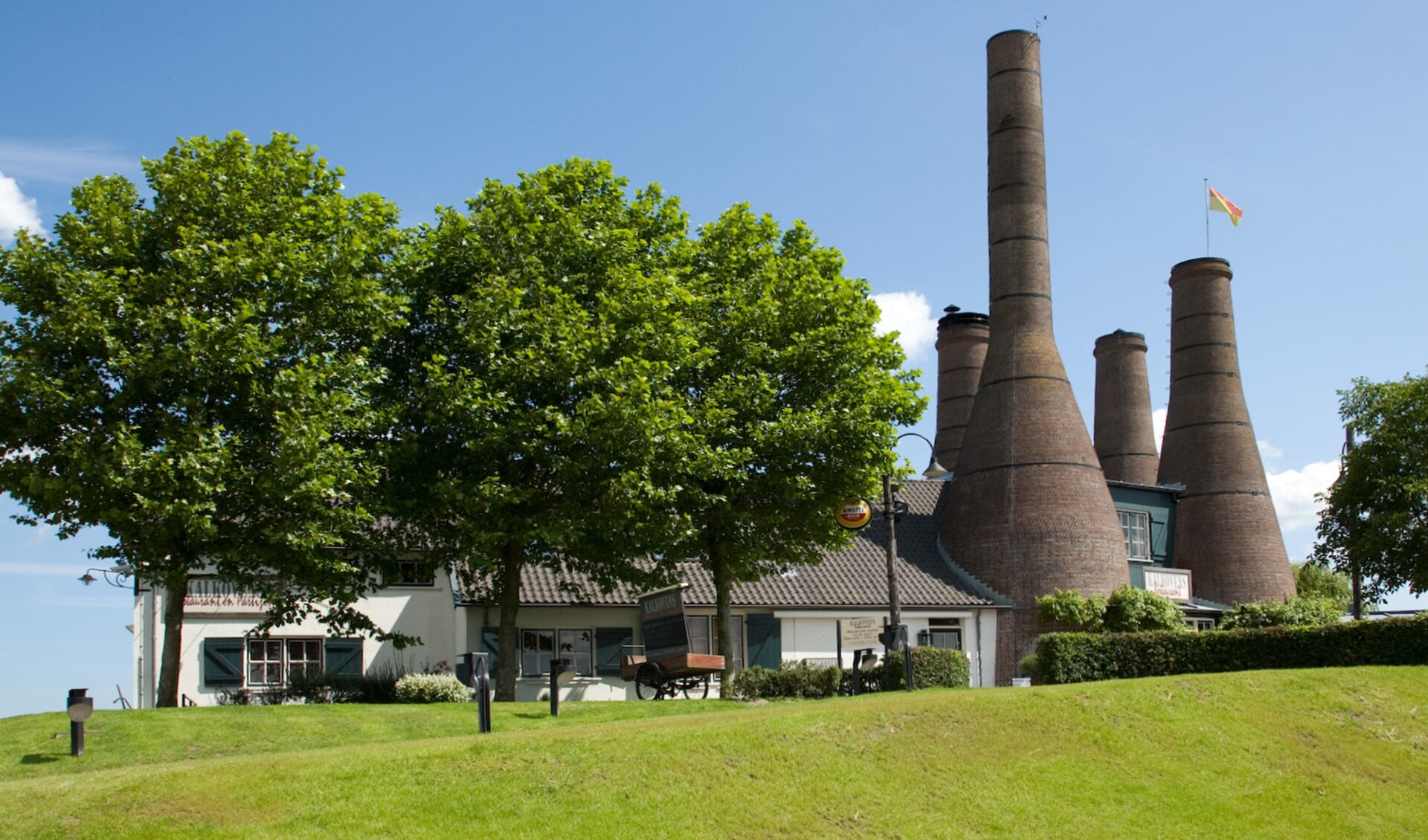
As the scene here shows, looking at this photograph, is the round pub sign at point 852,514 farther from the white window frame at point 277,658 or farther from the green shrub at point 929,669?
the white window frame at point 277,658

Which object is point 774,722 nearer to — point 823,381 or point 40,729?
point 40,729

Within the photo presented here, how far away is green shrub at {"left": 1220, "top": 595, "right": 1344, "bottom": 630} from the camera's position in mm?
35375

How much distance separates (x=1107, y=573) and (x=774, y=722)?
23557 millimetres

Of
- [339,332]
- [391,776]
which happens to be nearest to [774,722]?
[391,776]

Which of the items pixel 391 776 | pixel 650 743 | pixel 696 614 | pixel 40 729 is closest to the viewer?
pixel 391 776

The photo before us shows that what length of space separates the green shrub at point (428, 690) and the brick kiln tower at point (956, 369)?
30.7 meters

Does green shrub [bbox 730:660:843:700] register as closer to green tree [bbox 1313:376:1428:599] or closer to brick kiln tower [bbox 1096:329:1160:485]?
green tree [bbox 1313:376:1428:599]

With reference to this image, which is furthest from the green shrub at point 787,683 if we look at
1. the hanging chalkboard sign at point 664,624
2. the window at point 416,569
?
the window at point 416,569

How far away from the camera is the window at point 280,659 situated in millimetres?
30609

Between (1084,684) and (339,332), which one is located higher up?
(339,332)

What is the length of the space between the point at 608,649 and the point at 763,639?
422 cm

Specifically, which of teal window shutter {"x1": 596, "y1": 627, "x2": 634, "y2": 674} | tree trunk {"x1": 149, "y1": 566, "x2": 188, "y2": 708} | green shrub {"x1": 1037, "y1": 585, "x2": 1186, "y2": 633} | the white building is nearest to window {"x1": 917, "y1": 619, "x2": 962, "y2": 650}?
the white building

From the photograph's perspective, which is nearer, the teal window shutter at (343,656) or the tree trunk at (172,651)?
the tree trunk at (172,651)

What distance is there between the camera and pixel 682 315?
26.8 metres
